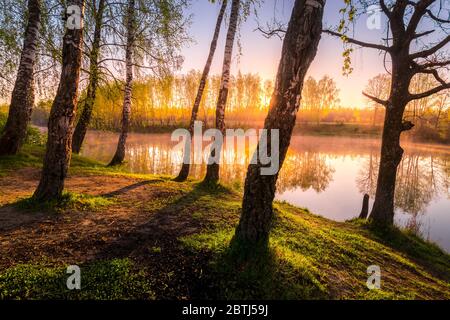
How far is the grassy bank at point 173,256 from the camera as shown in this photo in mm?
3383

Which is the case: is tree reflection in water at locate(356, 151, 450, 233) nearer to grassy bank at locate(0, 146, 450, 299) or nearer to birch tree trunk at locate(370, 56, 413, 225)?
birch tree trunk at locate(370, 56, 413, 225)

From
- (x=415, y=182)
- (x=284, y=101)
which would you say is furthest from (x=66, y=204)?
(x=415, y=182)

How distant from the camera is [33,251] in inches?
155

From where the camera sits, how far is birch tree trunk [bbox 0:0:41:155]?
9.01 metres

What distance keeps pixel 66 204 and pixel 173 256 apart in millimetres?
3218

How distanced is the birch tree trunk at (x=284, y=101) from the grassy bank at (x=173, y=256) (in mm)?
435

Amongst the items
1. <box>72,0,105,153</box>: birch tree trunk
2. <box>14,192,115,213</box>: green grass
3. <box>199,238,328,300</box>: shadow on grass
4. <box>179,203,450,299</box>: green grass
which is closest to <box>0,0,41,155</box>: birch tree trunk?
<box>72,0,105,153</box>: birch tree trunk

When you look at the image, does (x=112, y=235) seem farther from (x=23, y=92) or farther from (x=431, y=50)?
(x=431, y=50)

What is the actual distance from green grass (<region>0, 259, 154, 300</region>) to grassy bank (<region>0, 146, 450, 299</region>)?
1cm

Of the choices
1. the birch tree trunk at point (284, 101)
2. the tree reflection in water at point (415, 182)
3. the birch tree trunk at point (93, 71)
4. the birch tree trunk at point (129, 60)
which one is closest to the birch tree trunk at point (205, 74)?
the birch tree trunk at point (129, 60)

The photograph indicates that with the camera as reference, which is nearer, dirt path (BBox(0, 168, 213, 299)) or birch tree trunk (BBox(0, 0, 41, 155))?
dirt path (BBox(0, 168, 213, 299))
